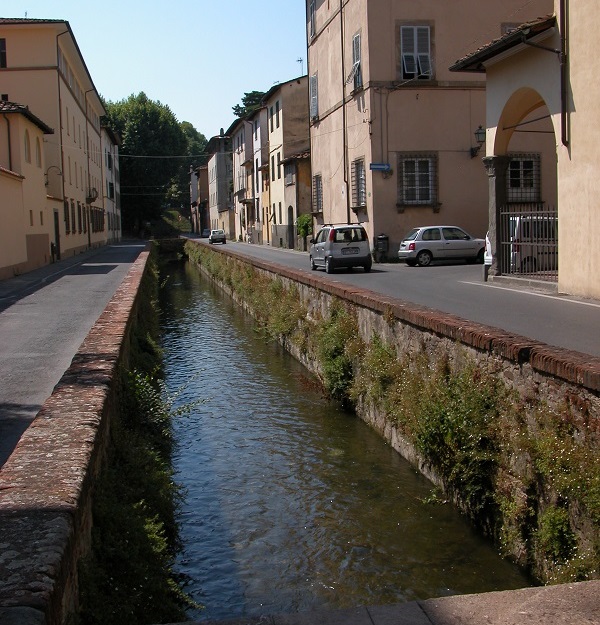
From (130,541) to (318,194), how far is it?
33.7 meters

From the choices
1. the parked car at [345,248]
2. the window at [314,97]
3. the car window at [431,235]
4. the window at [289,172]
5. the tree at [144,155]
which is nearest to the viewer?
the parked car at [345,248]

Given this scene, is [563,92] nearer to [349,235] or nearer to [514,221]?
[514,221]

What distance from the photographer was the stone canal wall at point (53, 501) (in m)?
2.93

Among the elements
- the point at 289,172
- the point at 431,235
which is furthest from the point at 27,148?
the point at 289,172

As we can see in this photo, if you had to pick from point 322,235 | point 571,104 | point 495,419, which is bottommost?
point 495,419

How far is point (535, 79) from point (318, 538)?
482 inches

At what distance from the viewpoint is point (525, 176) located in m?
28.7

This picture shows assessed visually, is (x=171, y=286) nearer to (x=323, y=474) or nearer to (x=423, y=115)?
(x=423, y=115)

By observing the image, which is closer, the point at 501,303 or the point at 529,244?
the point at 501,303

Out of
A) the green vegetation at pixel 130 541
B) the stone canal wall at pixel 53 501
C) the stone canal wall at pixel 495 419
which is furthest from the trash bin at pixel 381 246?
the stone canal wall at pixel 53 501

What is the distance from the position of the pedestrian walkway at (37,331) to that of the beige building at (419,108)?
390 inches

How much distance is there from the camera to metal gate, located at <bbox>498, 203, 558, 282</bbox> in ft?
57.6

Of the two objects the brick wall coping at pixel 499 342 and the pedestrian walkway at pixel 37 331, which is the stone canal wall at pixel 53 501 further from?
the brick wall coping at pixel 499 342

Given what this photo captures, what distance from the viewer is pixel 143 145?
281 feet
